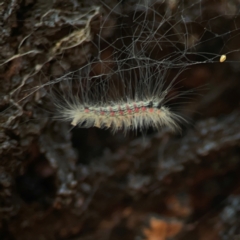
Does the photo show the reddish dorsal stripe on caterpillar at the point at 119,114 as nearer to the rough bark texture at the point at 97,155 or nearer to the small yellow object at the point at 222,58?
the rough bark texture at the point at 97,155

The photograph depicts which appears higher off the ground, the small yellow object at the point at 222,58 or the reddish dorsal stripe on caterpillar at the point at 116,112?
the small yellow object at the point at 222,58

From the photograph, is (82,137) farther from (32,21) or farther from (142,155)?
(32,21)

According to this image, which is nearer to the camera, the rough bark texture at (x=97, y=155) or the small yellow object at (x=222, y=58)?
the rough bark texture at (x=97, y=155)

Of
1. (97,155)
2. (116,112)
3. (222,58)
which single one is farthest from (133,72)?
(97,155)

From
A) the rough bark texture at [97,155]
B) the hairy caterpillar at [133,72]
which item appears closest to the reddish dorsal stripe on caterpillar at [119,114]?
the hairy caterpillar at [133,72]

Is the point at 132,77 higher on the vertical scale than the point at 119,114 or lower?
higher

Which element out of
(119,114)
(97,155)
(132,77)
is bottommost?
(97,155)

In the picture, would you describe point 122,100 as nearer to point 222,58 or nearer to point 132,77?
point 132,77

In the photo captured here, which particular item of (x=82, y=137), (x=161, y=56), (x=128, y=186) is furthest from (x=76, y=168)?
(x=161, y=56)
